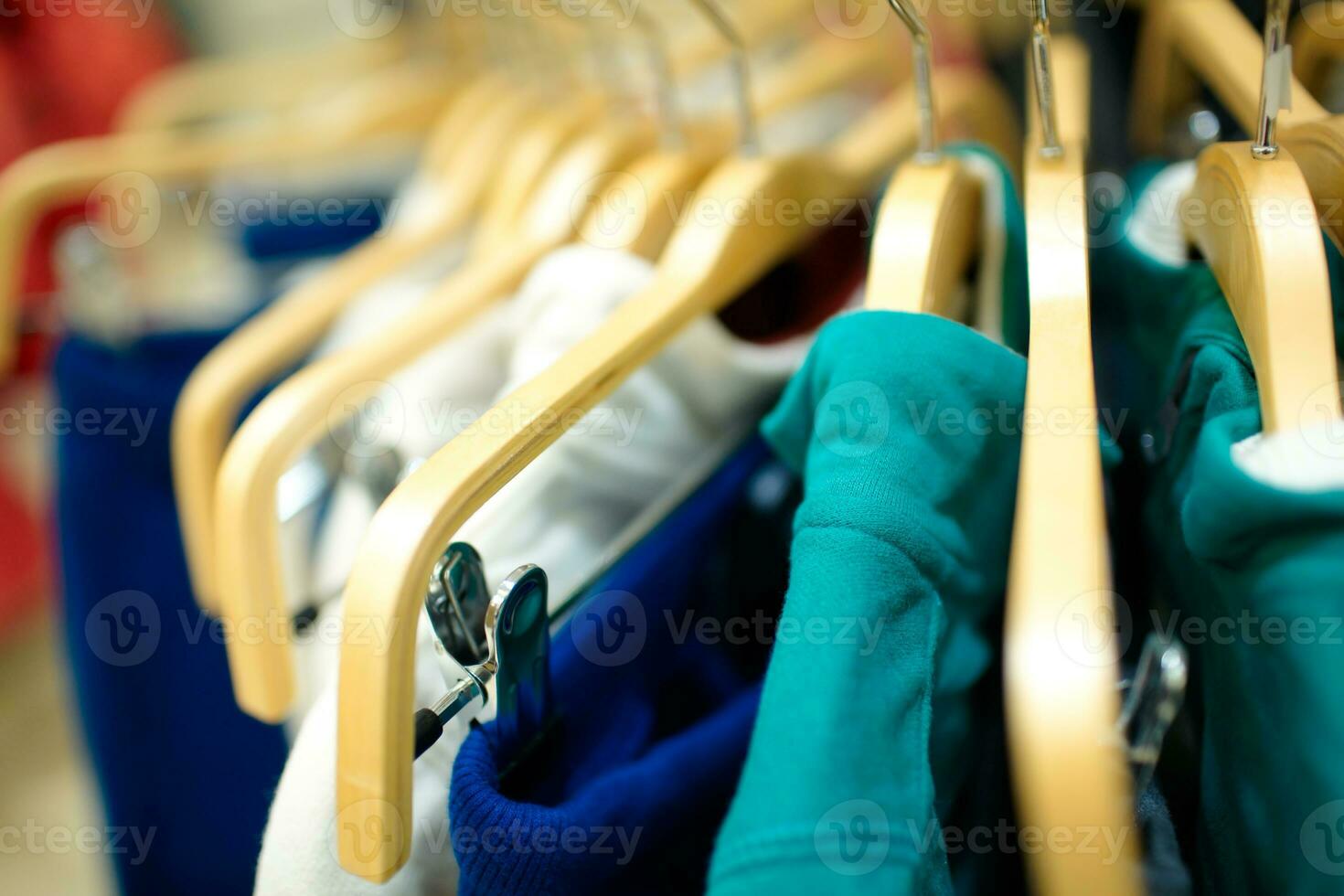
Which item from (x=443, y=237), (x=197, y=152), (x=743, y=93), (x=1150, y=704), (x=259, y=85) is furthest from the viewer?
(x=259, y=85)

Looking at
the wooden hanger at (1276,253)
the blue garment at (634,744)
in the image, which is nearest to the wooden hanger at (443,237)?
the blue garment at (634,744)

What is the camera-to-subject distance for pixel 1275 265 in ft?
1.10

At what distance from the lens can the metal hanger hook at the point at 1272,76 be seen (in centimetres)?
38

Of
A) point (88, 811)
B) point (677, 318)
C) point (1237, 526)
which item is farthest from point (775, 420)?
point (88, 811)

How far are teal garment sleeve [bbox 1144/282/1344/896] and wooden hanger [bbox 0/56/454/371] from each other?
0.73 metres

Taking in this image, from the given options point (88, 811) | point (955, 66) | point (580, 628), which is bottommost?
point (88, 811)

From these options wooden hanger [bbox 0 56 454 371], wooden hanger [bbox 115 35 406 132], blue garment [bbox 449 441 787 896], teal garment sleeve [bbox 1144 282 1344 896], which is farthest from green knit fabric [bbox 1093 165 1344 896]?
wooden hanger [bbox 115 35 406 132]

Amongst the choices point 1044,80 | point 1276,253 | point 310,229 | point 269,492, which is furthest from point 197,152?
point 1276,253

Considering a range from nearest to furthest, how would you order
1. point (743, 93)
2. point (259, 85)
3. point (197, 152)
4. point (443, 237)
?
point (743, 93) → point (443, 237) → point (197, 152) → point (259, 85)

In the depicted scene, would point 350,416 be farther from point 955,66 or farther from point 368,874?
point 955,66

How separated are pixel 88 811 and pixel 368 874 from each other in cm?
106

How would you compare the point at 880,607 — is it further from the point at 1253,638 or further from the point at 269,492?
the point at 269,492

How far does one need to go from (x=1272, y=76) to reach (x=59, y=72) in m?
1.39

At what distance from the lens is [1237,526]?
308 mm
